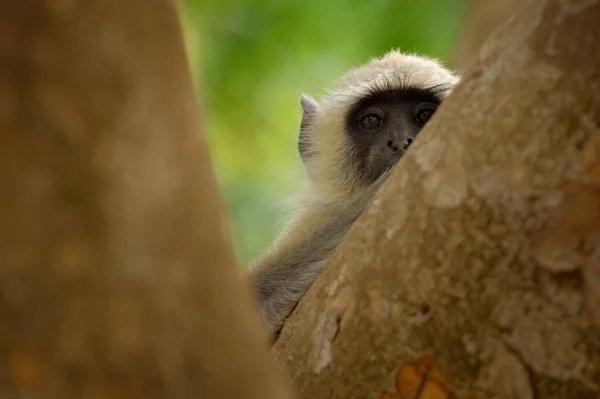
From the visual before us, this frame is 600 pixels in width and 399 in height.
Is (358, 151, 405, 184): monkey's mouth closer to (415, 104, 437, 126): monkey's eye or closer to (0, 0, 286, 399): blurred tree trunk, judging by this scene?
(415, 104, 437, 126): monkey's eye

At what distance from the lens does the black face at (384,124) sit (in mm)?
4832

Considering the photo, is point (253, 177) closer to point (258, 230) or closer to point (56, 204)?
point (258, 230)

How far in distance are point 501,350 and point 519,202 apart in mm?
361

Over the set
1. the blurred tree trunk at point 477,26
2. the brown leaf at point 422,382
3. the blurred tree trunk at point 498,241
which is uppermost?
the blurred tree trunk at point 477,26

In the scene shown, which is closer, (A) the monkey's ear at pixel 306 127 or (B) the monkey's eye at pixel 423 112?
(B) the monkey's eye at pixel 423 112

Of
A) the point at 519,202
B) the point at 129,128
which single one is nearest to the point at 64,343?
the point at 129,128

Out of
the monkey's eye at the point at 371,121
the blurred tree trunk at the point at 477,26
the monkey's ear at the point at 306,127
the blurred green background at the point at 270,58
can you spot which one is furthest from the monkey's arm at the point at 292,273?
the blurred green background at the point at 270,58

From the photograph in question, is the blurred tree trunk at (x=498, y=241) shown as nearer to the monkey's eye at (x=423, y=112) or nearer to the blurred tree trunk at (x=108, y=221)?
the blurred tree trunk at (x=108, y=221)

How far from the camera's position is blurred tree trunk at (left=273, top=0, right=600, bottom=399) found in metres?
1.99

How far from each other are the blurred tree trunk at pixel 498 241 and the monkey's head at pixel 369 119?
8.20 ft

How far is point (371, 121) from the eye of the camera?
17.6 feet

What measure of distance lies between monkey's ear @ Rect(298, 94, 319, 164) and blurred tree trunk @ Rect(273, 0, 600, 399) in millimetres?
3505

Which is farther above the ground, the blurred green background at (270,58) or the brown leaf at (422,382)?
the blurred green background at (270,58)

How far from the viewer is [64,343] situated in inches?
51.5
